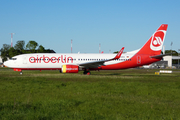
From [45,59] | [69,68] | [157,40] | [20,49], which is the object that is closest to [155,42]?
[157,40]

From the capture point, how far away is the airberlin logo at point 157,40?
36938 millimetres

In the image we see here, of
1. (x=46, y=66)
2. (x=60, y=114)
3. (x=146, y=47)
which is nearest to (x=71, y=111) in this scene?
(x=60, y=114)

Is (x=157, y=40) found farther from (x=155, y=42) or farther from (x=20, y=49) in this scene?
(x=20, y=49)

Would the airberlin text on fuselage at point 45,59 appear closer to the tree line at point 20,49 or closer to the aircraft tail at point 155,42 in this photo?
the aircraft tail at point 155,42

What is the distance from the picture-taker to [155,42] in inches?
1465

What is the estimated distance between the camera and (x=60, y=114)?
851cm

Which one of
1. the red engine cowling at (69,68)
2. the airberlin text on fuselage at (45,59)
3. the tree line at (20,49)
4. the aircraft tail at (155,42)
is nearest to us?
the red engine cowling at (69,68)

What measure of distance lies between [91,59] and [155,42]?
1146 centimetres

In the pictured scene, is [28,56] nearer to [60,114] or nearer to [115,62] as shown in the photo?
[115,62]

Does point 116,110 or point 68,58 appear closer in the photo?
point 116,110

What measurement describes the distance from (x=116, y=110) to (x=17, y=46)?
3945 inches

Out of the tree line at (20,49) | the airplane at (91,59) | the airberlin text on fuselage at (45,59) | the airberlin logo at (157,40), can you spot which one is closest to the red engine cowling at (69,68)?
the airplane at (91,59)

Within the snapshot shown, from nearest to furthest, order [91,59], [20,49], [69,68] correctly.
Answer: [69,68]
[91,59]
[20,49]

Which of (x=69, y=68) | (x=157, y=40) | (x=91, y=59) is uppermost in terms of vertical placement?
(x=157, y=40)
